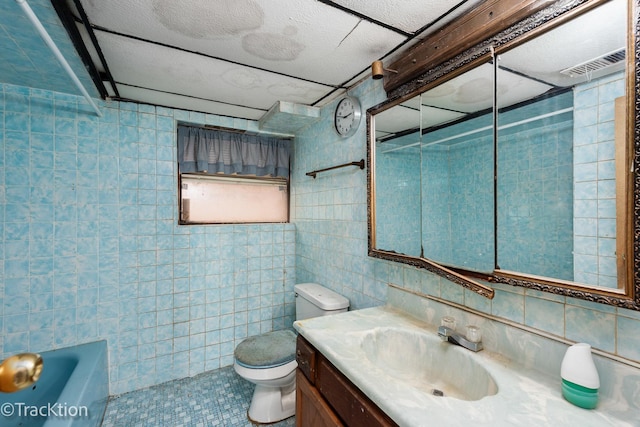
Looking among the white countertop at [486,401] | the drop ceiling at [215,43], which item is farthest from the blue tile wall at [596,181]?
the drop ceiling at [215,43]

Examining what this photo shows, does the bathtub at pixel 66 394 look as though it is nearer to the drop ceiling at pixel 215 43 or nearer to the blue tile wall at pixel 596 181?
the drop ceiling at pixel 215 43

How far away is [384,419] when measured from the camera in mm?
801

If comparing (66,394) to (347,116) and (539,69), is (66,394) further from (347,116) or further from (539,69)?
(539,69)

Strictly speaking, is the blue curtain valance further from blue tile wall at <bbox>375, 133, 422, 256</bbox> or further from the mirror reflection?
the mirror reflection

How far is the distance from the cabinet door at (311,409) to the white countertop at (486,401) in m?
0.19

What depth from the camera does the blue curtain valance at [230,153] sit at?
7.63ft

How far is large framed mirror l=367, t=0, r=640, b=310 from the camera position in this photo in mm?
752

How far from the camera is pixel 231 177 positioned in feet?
8.46

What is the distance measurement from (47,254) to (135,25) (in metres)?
1.61

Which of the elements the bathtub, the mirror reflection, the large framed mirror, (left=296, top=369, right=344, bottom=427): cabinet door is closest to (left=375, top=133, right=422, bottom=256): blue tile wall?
the large framed mirror

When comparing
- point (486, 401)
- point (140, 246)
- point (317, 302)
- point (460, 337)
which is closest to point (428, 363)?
point (460, 337)

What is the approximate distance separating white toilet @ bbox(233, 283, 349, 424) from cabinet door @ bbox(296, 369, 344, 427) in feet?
1.22

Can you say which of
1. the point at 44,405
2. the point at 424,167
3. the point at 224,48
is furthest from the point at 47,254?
the point at 424,167

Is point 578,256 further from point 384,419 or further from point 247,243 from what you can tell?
point 247,243
